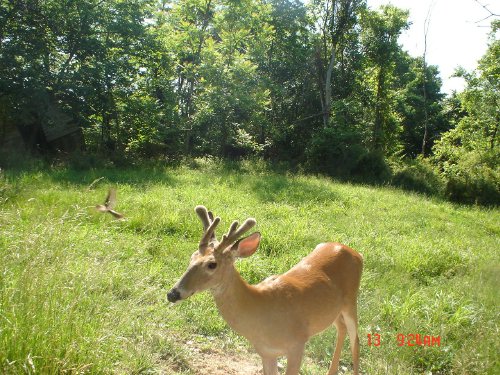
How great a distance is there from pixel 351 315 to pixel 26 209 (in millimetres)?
5186

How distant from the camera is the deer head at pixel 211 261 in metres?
2.38

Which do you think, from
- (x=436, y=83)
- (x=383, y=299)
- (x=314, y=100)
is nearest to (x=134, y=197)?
(x=383, y=299)

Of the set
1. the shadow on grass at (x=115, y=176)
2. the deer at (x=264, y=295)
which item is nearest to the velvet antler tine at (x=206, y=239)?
the deer at (x=264, y=295)

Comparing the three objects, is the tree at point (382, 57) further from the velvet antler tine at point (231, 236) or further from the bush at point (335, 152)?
the velvet antler tine at point (231, 236)

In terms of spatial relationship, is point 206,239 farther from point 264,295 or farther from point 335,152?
point 335,152

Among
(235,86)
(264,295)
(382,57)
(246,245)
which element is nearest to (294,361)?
(264,295)

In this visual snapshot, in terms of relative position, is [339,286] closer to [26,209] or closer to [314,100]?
[26,209]

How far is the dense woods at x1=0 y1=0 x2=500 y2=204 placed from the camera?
44.3ft

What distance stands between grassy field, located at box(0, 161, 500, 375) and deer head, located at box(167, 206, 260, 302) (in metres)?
0.81

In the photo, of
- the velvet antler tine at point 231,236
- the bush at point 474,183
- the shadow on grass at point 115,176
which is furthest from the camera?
the bush at point 474,183

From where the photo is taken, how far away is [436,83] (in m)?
29.9

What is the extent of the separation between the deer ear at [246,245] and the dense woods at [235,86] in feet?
39.1

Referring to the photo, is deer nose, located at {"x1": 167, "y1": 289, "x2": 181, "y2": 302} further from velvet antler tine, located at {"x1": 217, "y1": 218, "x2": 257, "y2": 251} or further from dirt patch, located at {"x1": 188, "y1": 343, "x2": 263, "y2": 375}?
dirt patch, located at {"x1": 188, "y1": 343, "x2": 263, "y2": 375}

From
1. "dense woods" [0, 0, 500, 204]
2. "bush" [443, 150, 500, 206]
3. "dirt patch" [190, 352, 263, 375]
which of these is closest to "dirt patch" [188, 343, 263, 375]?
"dirt patch" [190, 352, 263, 375]
